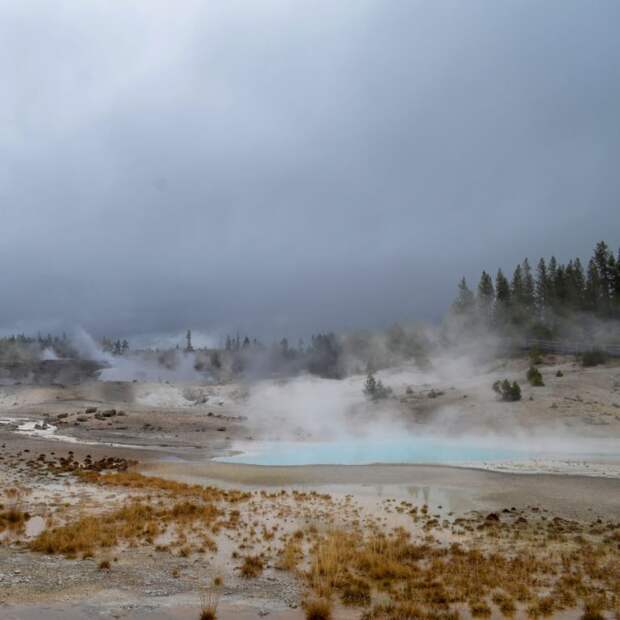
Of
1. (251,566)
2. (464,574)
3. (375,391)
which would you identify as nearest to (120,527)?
(251,566)

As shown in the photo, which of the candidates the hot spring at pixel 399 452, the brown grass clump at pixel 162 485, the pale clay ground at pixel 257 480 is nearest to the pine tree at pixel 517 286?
the pale clay ground at pixel 257 480

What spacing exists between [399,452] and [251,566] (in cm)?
2464

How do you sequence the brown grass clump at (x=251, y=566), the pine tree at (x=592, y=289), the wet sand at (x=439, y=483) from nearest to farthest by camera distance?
the brown grass clump at (x=251, y=566) < the wet sand at (x=439, y=483) < the pine tree at (x=592, y=289)

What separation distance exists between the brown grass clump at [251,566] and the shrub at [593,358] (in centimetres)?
5051

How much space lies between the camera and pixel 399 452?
3397 cm

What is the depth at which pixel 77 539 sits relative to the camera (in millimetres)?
12086

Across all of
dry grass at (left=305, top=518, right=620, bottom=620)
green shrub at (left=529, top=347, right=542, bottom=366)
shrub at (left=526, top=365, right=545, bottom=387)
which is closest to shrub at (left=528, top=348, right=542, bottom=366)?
green shrub at (left=529, top=347, right=542, bottom=366)

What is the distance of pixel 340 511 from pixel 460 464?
1275 cm

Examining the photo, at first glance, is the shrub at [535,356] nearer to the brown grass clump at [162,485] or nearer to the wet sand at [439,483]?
the wet sand at [439,483]

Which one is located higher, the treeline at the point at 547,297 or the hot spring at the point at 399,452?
the treeline at the point at 547,297

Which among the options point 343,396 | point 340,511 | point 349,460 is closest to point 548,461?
point 349,460

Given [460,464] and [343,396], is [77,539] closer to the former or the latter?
[460,464]

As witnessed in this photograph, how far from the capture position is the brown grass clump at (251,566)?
10.3 metres

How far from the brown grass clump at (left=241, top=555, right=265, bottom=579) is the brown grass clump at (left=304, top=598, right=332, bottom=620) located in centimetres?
216
